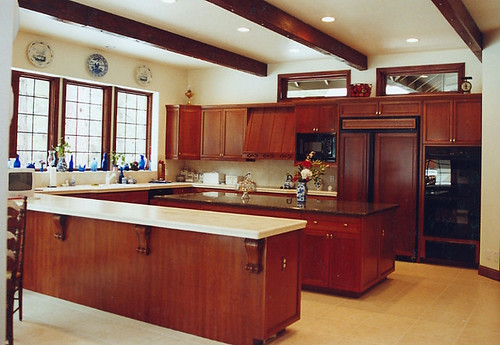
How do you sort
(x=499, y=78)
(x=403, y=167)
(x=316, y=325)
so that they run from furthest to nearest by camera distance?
1. (x=403, y=167)
2. (x=499, y=78)
3. (x=316, y=325)

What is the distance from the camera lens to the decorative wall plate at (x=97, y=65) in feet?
23.7

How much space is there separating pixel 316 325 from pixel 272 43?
4.08 metres

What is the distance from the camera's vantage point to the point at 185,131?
846cm

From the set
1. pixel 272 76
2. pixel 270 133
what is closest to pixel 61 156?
pixel 270 133

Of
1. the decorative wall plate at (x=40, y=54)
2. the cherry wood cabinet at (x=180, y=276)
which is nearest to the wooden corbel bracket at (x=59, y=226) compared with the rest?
the cherry wood cabinet at (x=180, y=276)

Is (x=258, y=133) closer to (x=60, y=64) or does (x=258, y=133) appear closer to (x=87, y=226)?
(x=60, y=64)

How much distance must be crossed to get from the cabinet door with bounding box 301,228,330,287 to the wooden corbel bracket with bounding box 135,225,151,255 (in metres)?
1.78

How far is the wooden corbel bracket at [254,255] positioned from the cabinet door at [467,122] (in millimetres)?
4152

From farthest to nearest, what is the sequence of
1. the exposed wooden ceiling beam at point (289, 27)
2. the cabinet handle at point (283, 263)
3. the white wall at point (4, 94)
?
the exposed wooden ceiling beam at point (289, 27)
the cabinet handle at point (283, 263)
the white wall at point (4, 94)

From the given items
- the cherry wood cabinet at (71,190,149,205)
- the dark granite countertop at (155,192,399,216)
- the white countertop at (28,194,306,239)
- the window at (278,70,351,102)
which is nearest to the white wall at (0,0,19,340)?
the white countertop at (28,194,306,239)

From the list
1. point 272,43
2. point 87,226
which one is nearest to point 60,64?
point 272,43

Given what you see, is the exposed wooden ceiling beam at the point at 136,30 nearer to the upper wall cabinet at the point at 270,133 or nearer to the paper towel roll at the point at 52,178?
the upper wall cabinet at the point at 270,133

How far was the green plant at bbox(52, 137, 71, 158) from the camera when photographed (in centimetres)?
675

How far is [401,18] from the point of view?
5.43 m
